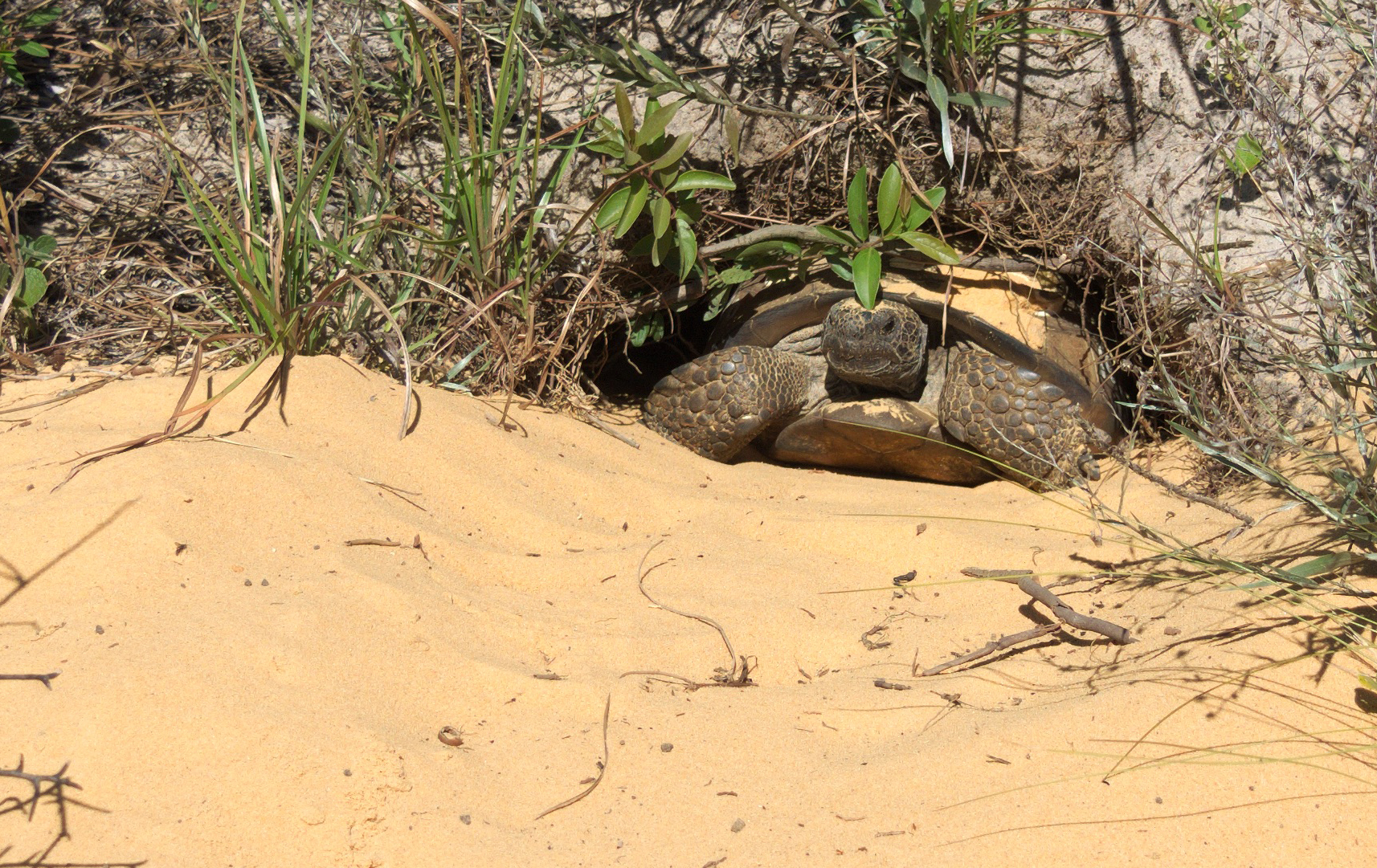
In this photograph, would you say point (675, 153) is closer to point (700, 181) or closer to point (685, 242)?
point (700, 181)

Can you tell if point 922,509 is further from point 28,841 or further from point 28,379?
point 28,379

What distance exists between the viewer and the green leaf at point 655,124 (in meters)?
3.11

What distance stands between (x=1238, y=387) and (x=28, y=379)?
3.71 m

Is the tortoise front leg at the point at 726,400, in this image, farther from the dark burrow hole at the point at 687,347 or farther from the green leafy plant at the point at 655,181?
the green leafy plant at the point at 655,181

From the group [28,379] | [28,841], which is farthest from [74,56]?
[28,841]

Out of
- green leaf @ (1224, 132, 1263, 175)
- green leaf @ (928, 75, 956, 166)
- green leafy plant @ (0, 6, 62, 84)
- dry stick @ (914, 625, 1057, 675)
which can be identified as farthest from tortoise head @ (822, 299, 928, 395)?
green leafy plant @ (0, 6, 62, 84)

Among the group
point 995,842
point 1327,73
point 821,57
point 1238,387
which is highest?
point 1327,73

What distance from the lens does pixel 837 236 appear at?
3.45 metres

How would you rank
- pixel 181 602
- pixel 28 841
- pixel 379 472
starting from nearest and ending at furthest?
pixel 28 841 < pixel 181 602 < pixel 379 472

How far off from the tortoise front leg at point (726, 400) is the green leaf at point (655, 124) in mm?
934

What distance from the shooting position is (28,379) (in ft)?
9.48

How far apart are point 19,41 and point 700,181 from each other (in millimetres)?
2616

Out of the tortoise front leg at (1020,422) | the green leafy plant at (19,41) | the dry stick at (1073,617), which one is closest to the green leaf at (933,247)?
the tortoise front leg at (1020,422)

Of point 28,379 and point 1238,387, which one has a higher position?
point 1238,387
